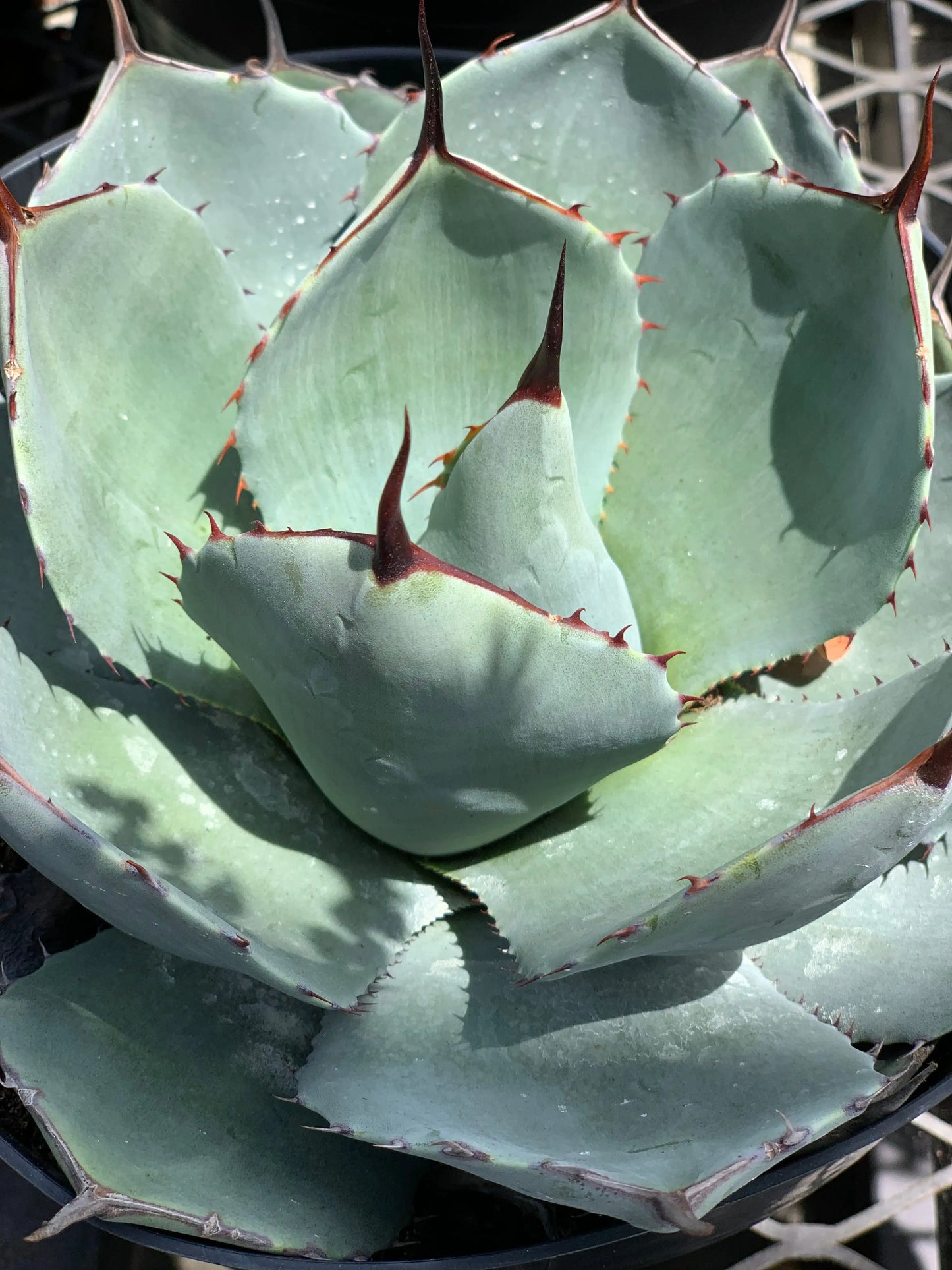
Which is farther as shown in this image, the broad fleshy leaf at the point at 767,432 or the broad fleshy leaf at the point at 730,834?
the broad fleshy leaf at the point at 767,432

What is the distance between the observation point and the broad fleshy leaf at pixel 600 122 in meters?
1.14

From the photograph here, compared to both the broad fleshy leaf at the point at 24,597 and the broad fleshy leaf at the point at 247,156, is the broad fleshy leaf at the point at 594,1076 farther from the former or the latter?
the broad fleshy leaf at the point at 247,156

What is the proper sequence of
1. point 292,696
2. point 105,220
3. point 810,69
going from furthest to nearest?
point 810,69
point 105,220
point 292,696

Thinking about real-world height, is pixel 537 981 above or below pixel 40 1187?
above

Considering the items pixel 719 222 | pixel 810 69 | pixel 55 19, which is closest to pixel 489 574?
pixel 719 222

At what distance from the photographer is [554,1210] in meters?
0.98

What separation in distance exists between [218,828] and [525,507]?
1.18 feet

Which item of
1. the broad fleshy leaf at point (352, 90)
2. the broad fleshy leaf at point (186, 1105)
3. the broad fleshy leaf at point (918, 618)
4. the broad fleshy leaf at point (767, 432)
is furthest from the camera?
the broad fleshy leaf at point (352, 90)

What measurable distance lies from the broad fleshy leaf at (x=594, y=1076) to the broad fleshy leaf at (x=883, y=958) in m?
0.06

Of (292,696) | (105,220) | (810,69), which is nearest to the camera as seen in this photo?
(292,696)

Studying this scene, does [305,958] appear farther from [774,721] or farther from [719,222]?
[719,222]

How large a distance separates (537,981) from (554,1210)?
0.72 ft

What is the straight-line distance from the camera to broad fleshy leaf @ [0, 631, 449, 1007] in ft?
2.87

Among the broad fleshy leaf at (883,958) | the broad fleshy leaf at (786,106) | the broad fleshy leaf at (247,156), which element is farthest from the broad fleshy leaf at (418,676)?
the broad fleshy leaf at (786,106)
